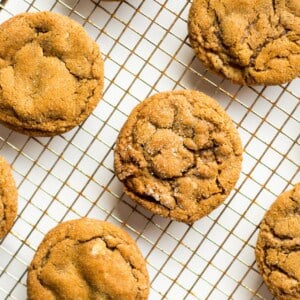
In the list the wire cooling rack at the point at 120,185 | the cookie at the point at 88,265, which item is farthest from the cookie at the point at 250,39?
the cookie at the point at 88,265

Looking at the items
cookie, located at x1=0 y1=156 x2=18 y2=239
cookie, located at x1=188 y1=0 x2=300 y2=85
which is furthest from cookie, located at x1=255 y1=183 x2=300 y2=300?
cookie, located at x1=0 y1=156 x2=18 y2=239

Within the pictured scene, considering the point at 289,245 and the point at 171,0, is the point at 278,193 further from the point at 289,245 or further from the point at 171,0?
the point at 171,0

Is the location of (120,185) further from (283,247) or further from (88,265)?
(283,247)

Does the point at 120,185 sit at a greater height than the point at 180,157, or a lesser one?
lesser

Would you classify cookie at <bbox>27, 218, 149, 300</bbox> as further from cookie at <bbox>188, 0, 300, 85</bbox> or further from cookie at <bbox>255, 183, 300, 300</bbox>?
cookie at <bbox>188, 0, 300, 85</bbox>

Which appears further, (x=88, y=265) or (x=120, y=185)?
(x=120, y=185)

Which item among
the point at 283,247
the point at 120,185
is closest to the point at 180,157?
the point at 120,185

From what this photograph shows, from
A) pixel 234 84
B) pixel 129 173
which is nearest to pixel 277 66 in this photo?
pixel 234 84
